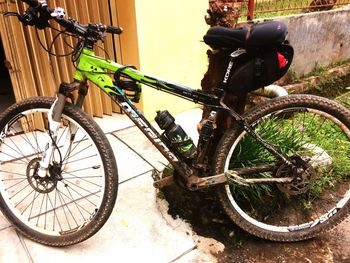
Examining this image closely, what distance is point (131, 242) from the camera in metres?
2.56

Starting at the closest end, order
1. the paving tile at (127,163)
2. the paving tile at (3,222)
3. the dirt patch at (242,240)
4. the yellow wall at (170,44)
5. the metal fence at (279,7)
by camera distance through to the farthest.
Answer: the dirt patch at (242,240) < the paving tile at (3,222) < the paving tile at (127,163) < the yellow wall at (170,44) < the metal fence at (279,7)

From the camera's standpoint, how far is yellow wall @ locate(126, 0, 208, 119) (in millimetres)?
3791

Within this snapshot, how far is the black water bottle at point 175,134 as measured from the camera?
2336 millimetres

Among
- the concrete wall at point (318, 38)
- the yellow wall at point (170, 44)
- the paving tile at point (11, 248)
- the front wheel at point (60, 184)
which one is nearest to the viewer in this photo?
the front wheel at point (60, 184)

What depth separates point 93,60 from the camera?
2.17 meters

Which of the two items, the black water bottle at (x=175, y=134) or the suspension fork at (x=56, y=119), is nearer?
the suspension fork at (x=56, y=119)

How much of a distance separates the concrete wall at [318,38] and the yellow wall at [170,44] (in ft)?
5.04

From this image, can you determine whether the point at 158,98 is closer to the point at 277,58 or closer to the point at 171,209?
the point at 171,209

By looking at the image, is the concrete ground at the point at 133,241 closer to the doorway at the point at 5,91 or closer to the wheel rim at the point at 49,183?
the wheel rim at the point at 49,183

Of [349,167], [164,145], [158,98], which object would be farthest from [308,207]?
[158,98]

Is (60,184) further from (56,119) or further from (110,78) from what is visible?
(110,78)

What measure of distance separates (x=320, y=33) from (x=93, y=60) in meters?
4.65

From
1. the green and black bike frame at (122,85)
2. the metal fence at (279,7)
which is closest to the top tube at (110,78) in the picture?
the green and black bike frame at (122,85)

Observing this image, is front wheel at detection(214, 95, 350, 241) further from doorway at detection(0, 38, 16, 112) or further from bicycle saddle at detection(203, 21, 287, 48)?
doorway at detection(0, 38, 16, 112)
